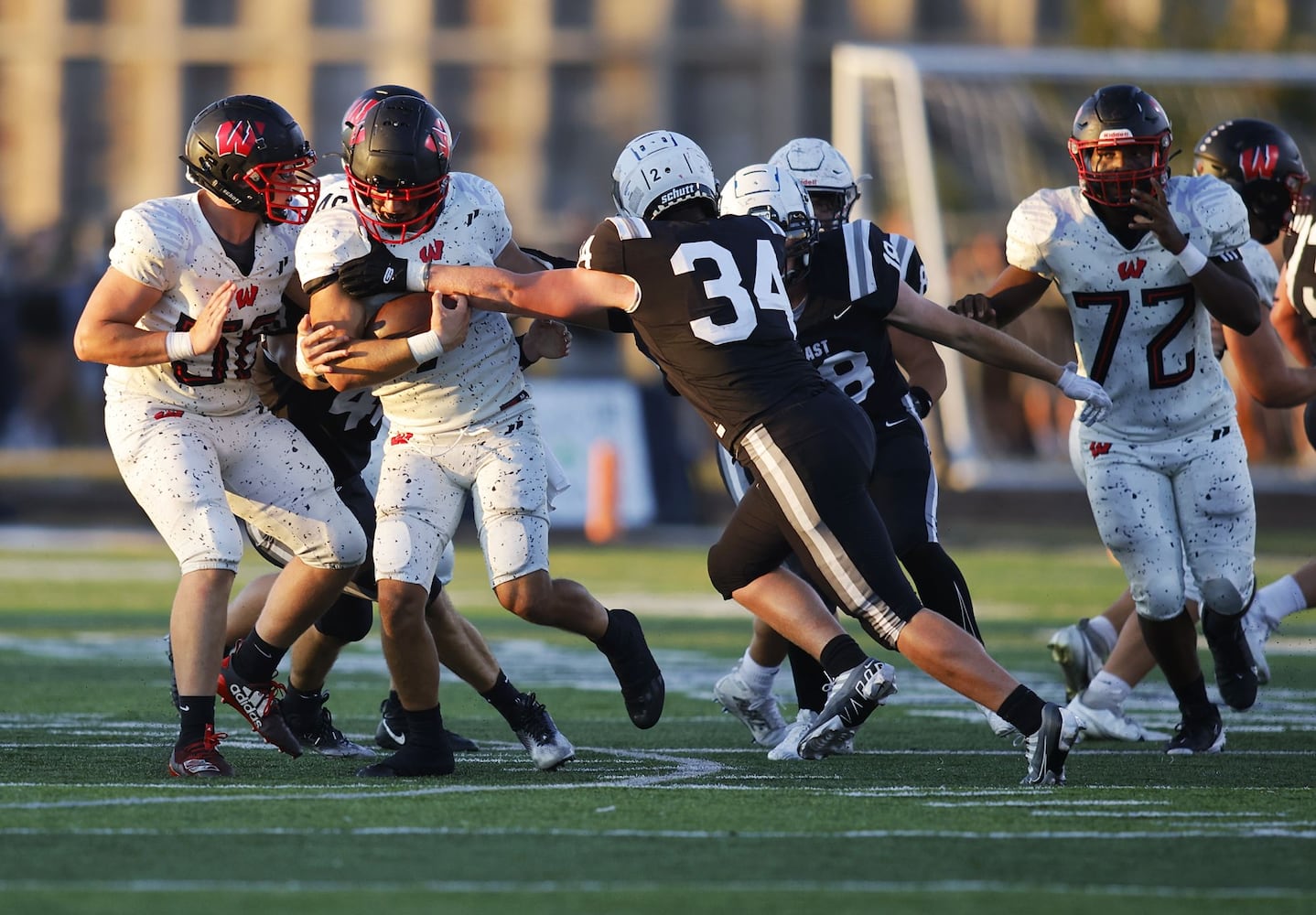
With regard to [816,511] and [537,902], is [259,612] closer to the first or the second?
[816,511]

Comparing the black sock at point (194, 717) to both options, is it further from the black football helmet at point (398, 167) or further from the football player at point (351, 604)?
the black football helmet at point (398, 167)

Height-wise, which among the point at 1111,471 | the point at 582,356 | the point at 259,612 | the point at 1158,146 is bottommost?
the point at 582,356

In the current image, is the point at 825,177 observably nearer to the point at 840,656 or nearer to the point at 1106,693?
the point at 840,656

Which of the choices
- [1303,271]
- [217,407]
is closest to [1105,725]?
[1303,271]

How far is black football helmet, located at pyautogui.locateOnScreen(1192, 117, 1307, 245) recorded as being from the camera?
23.7ft

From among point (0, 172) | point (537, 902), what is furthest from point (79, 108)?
point (537, 902)

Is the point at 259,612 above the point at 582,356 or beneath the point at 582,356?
above

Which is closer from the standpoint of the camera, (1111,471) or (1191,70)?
(1111,471)

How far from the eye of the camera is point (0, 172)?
1373 inches

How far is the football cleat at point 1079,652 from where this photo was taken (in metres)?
7.32

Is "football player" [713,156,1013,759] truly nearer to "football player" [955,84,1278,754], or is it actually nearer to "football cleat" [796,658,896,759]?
→ "football player" [955,84,1278,754]

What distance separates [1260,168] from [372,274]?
3.21 meters

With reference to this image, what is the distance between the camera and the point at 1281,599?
7.54 meters

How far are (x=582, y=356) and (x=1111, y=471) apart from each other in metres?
24.7
